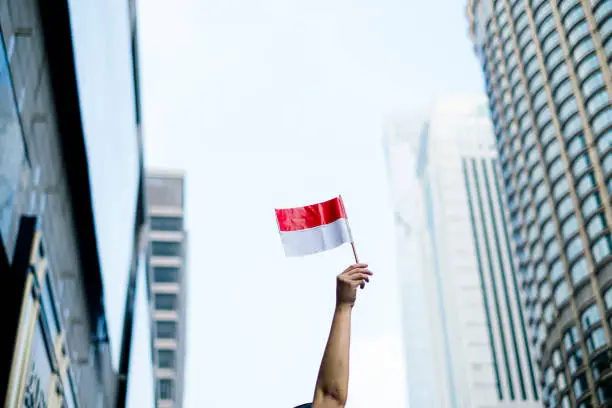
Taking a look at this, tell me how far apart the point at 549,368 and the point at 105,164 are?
5632 centimetres

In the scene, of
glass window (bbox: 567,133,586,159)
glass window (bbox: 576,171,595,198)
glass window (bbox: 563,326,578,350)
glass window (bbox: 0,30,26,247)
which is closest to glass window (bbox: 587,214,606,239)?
glass window (bbox: 576,171,595,198)

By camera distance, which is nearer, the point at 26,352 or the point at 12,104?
the point at 26,352

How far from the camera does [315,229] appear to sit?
17.3ft

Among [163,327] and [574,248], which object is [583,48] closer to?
[574,248]

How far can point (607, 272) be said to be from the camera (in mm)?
56656

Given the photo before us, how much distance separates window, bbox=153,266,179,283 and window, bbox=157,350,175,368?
6.59 m

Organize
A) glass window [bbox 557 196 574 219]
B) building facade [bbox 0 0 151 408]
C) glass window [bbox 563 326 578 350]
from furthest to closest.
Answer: glass window [bbox 557 196 574 219]
glass window [bbox 563 326 578 350]
building facade [bbox 0 0 151 408]

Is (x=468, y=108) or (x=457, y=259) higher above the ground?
(x=468, y=108)

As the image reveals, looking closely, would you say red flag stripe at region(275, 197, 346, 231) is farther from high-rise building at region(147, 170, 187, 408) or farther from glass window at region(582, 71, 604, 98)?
high-rise building at region(147, 170, 187, 408)

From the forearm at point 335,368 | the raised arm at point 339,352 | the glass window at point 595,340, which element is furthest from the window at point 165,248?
the forearm at point 335,368

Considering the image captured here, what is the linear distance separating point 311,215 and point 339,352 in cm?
207

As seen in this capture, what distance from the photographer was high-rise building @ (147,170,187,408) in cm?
7819

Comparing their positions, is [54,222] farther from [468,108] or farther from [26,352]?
[468,108]

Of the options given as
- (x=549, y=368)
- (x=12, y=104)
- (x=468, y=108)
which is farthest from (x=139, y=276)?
(x=468, y=108)
